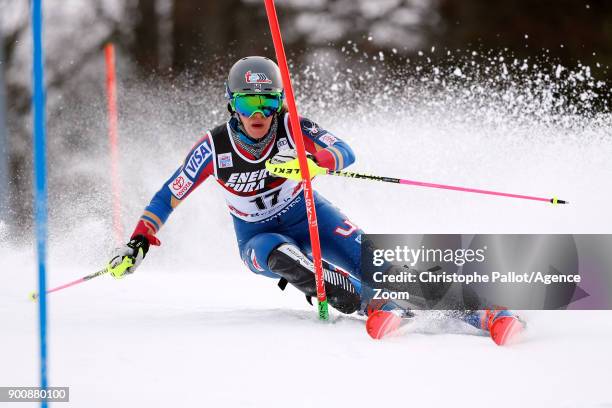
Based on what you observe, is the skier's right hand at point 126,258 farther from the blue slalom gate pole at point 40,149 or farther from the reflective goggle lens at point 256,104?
the blue slalom gate pole at point 40,149

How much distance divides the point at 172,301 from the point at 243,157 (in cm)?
92

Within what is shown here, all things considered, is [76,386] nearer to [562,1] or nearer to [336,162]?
[336,162]

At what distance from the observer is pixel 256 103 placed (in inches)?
115

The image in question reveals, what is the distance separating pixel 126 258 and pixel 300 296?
1.35 metres

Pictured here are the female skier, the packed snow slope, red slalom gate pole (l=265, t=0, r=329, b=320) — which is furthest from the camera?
the female skier

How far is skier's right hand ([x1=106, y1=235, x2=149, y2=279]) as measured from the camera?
2854 mm

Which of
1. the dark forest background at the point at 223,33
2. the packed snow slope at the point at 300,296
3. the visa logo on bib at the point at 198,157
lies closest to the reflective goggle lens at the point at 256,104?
the visa logo on bib at the point at 198,157

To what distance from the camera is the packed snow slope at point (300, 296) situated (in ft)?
6.26

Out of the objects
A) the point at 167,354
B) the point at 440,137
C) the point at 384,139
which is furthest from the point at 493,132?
the point at 167,354

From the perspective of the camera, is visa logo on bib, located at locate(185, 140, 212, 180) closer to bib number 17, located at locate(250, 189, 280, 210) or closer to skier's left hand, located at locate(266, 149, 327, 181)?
bib number 17, located at locate(250, 189, 280, 210)

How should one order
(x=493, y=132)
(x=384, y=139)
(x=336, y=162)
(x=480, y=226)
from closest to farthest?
(x=336, y=162)
(x=480, y=226)
(x=384, y=139)
(x=493, y=132)

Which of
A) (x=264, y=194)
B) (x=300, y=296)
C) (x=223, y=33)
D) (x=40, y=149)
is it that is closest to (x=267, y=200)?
(x=264, y=194)

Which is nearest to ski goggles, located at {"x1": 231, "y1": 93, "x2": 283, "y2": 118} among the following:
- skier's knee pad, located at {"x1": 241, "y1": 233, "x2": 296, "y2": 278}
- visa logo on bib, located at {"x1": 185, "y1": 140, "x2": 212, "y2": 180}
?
visa logo on bib, located at {"x1": 185, "y1": 140, "x2": 212, "y2": 180}

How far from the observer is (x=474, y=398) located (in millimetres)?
1807
